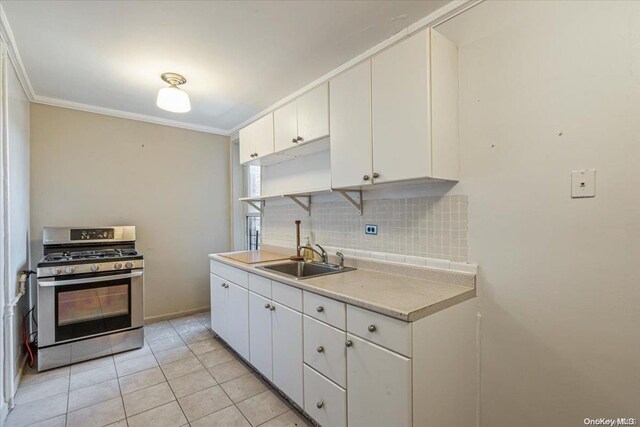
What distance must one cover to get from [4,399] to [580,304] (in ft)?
10.7

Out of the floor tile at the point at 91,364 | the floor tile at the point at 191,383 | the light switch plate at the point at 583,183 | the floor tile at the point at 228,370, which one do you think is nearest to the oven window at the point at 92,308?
the floor tile at the point at 91,364

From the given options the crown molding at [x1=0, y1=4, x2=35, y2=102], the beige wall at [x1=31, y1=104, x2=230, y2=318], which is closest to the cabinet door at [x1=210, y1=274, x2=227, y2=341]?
the beige wall at [x1=31, y1=104, x2=230, y2=318]

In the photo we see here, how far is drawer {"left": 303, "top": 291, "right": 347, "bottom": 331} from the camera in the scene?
58.4 inches

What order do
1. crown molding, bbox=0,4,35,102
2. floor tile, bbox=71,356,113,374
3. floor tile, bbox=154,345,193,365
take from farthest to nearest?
floor tile, bbox=154,345,193,365
floor tile, bbox=71,356,113,374
crown molding, bbox=0,4,35,102

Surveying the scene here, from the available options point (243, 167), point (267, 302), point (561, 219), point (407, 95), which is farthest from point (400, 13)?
point (243, 167)

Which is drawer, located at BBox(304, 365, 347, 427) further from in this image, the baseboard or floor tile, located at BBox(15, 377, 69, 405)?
the baseboard

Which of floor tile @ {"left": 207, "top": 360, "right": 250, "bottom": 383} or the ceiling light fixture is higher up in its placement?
the ceiling light fixture

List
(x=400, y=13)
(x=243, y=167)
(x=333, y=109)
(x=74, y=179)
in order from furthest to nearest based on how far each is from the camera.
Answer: (x=243, y=167)
(x=74, y=179)
(x=333, y=109)
(x=400, y=13)

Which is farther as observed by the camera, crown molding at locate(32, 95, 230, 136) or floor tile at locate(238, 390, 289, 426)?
crown molding at locate(32, 95, 230, 136)

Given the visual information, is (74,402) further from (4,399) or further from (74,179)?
(74,179)

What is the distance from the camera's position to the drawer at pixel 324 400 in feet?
4.90

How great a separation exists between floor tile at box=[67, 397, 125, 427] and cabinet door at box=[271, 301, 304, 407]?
1018 mm

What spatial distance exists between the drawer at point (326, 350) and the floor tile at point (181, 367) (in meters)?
1.26

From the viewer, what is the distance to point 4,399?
6.05ft
